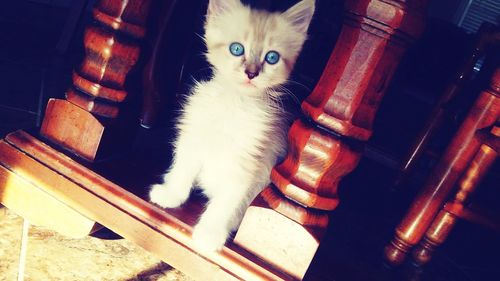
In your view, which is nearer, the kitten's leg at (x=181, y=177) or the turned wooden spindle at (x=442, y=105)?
the kitten's leg at (x=181, y=177)

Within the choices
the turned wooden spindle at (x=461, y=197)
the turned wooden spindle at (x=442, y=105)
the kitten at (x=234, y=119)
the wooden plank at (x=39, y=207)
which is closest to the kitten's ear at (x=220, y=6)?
the kitten at (x=234, y=119)

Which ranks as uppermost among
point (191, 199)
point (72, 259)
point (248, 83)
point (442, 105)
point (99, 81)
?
point (442, 105)

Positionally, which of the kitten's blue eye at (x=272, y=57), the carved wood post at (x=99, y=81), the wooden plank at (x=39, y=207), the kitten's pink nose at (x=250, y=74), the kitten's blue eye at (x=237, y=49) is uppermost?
the kitten's blue eye at (x=272, y=57)

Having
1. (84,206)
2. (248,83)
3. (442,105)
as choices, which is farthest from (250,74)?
(442,105)

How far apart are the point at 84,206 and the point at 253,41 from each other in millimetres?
543

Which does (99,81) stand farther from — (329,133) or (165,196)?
(329,133)

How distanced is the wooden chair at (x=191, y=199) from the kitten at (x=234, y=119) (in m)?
0.06

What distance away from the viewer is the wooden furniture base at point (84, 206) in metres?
0.77

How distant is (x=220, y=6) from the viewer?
0.97 m

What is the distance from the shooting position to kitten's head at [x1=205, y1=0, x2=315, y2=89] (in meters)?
0.91

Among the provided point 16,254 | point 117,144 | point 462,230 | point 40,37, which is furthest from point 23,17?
point 462,230

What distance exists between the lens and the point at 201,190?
1.02 m

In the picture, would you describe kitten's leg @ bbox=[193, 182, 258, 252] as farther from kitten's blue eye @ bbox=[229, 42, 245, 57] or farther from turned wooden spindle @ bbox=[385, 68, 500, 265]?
turned wooden spindle @ bbox=[385, 68, 500, 265]

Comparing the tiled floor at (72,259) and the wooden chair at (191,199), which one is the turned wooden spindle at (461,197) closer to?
the wooden chair at (191,199)
